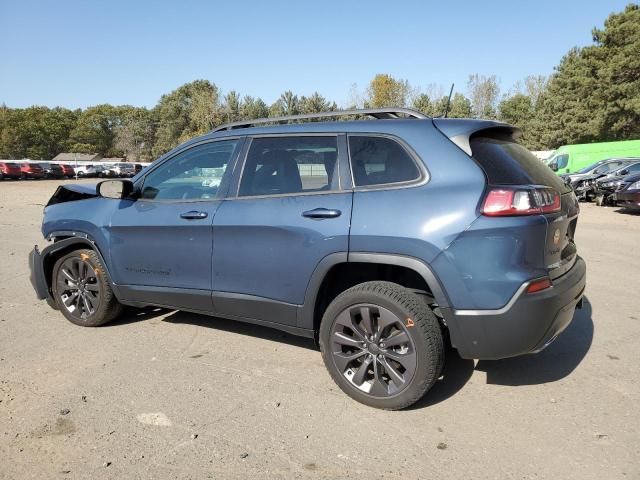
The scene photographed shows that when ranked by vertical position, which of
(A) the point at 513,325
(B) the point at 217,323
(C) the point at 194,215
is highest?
(C) the point at 194,215

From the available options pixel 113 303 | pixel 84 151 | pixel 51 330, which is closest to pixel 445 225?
pixel 113 303

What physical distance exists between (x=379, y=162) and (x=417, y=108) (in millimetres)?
17834

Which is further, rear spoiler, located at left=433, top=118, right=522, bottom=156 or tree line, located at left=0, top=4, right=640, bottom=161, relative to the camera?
tree line, located at left=0, top=4, right=640, bottom=161

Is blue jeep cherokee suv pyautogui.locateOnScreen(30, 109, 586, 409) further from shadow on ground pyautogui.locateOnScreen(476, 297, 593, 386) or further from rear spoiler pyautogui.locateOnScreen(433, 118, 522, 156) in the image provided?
shadow on ground pyautogui.locateOnScreen(476, 297, 593, 386)

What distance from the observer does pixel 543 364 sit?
3.81m

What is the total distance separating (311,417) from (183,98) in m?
93.6

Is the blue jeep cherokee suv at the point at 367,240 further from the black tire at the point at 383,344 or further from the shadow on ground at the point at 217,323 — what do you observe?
the shadow on ground at the point at 217,323

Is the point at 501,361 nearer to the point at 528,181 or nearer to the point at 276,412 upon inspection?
the point at 528,181

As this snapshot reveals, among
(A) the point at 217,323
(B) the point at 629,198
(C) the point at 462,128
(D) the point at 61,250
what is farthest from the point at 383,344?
(B) the point at 629,198

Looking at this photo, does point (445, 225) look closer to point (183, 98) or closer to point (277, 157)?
point (277, 157)

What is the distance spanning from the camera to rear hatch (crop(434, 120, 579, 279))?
290cm

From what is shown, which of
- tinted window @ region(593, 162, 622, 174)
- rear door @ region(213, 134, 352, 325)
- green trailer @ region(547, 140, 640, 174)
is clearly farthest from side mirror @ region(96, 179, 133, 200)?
green trailer @ region(547, 140, 640, 174)

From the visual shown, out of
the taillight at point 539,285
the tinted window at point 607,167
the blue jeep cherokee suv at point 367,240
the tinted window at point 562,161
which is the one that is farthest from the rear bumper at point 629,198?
the tinted window at point 562,161

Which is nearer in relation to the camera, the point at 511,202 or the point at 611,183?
the point at 511,202
